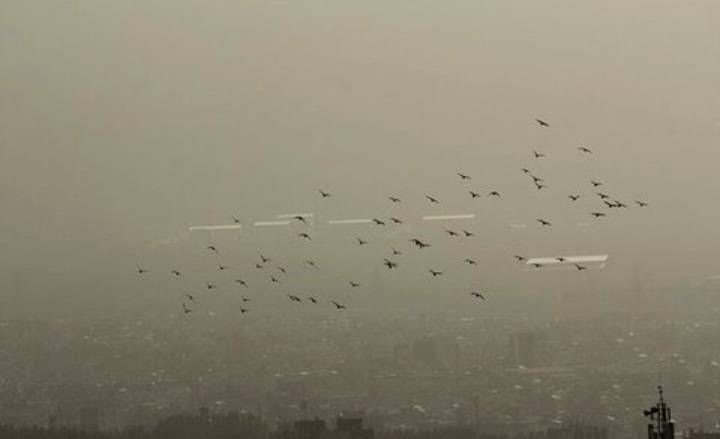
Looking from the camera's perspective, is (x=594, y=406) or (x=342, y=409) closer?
(x=594, y=406)

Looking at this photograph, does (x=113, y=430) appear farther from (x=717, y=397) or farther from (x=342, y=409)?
(x=717, y=397)

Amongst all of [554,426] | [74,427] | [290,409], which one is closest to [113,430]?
[74,427]

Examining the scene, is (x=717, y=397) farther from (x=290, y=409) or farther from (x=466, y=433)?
(x=290, y=409)

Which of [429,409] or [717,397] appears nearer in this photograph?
[717,397]

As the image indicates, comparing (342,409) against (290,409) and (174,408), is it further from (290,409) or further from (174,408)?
(174,408)

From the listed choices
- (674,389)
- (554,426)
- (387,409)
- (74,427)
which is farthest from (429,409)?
(74,427)

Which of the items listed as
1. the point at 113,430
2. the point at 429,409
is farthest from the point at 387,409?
the point at 113,430

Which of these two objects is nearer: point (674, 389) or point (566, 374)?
point (674, 389)
